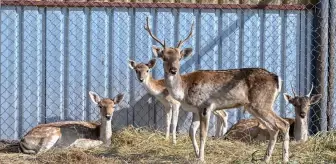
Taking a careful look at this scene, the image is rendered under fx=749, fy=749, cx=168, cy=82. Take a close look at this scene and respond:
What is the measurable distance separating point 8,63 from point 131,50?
6.82 ft

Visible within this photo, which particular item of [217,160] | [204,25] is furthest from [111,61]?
[217,160]

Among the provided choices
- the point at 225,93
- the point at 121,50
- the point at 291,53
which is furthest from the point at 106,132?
the point at 291,53

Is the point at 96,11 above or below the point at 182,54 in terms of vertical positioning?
above

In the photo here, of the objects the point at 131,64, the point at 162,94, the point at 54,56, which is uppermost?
the point at 54,56

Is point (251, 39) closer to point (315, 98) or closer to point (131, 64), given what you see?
point (315, 98)

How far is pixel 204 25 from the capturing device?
12930 millimetres

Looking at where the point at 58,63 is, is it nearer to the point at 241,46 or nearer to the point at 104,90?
the point at 104,90

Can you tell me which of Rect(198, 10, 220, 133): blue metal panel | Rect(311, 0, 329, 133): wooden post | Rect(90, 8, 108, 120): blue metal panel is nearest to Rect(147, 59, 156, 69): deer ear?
Rect(90, 8, 108, 120): blue metal panel

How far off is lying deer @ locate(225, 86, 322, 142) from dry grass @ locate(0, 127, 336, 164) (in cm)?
29

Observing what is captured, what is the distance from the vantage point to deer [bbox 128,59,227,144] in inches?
490

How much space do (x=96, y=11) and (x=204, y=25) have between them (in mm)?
1871

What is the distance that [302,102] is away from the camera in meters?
12.3

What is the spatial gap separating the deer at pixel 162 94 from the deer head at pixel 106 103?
53 centimetres

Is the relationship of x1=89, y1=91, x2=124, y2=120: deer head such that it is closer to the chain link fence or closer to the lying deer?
the chain link fence
